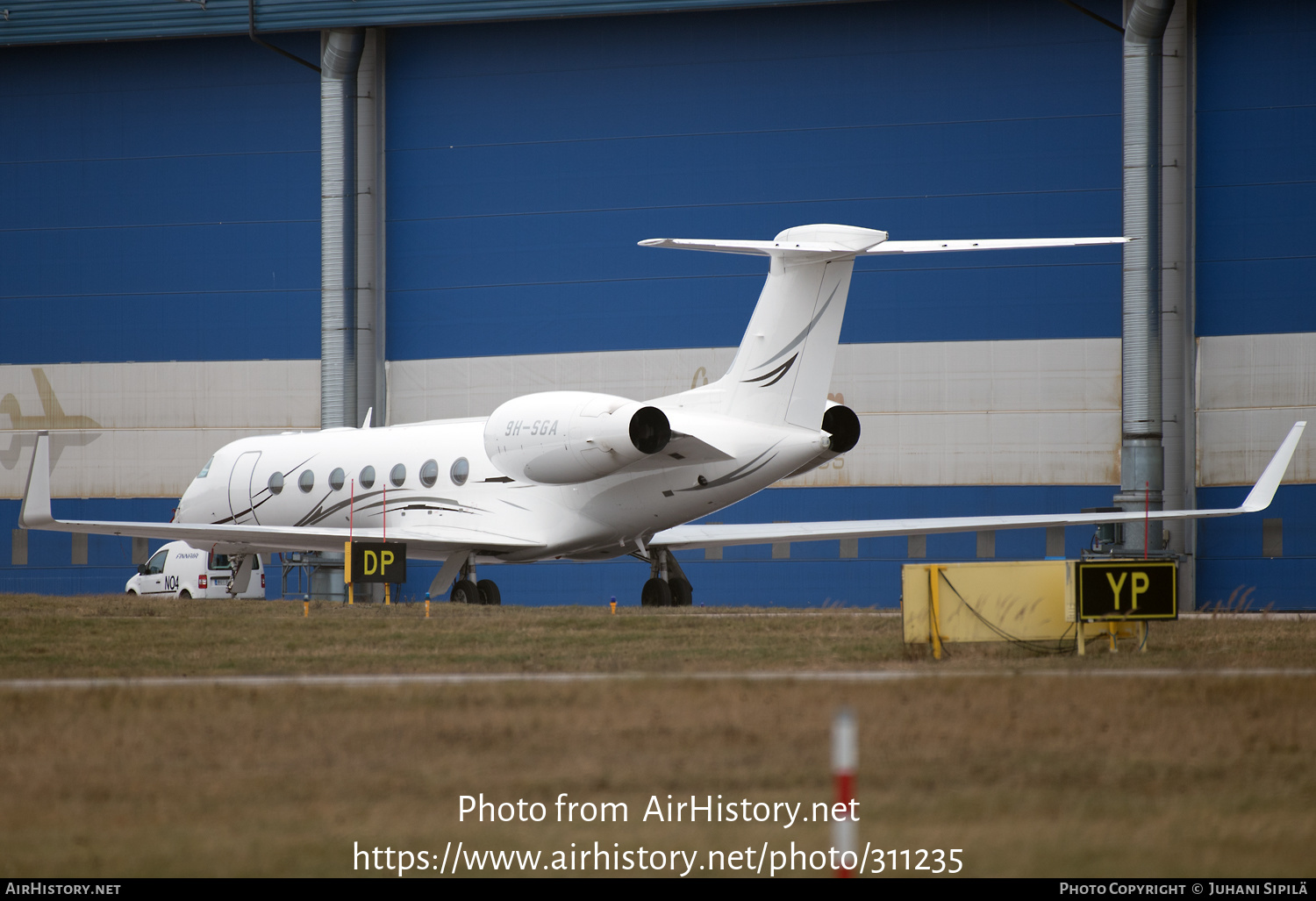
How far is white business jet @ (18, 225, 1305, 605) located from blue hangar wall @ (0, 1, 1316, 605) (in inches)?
272

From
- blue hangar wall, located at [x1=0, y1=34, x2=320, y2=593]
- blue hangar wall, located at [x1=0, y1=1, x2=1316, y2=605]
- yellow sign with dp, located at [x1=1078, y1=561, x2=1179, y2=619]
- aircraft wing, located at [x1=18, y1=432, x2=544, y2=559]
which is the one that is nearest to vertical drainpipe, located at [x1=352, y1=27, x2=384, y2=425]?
blue hangar wall, located at [x1=0, y1=1, x2=1316, y2=605]

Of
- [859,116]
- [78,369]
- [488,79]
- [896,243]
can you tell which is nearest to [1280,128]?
[859,116]

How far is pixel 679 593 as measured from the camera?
25016mm

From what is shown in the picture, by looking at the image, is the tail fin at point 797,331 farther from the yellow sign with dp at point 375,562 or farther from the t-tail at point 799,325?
the yellow sign with dp at point 375,562

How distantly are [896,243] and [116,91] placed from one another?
909 inches

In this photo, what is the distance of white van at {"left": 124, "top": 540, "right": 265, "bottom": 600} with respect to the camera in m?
36.2

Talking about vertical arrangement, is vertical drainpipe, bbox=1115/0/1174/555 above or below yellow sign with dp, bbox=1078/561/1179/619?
above

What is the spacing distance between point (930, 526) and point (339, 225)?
53.9 feet

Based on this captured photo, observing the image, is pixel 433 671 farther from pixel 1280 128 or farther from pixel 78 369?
pixel 78 369

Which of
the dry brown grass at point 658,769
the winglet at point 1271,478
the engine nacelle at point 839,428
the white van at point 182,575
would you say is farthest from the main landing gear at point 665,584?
the white van at point 182,575

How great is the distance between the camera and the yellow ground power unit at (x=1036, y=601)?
1419 centimetres

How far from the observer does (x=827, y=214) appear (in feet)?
107

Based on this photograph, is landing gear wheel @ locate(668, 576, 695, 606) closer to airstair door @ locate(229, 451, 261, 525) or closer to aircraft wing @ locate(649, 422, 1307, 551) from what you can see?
aircraft wing @ locate(649, 422, 1307, 551)

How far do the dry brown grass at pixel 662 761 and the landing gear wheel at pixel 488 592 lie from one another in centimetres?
969
